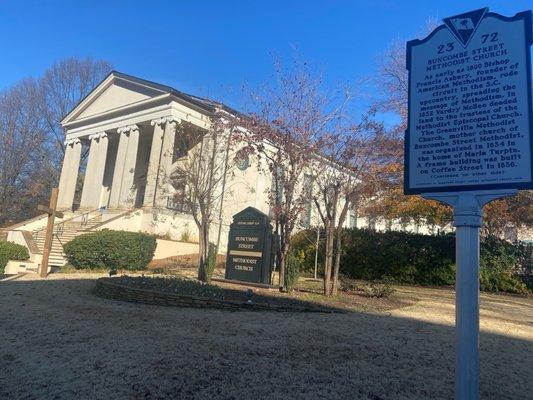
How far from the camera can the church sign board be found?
41.1ft

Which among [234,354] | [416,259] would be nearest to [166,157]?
[416,259]

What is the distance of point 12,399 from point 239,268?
9.13 meters

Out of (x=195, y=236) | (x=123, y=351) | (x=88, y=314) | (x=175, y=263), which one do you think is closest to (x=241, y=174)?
(x=195, y=236)

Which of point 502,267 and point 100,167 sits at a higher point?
point 100,167

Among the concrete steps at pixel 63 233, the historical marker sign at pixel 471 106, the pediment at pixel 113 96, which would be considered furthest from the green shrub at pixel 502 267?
the pediment at pixel 113 96

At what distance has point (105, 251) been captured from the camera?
17047 millimetres

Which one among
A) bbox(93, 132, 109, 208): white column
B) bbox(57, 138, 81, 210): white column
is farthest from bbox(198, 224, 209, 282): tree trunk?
bbox(57, 138, 81, 210): white column

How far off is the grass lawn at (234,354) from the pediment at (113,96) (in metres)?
23.1

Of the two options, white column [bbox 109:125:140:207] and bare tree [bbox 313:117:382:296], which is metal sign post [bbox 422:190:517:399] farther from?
white column [bbox 109:125:140:207]

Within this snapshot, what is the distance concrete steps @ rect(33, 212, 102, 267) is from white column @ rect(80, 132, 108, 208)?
111 inches

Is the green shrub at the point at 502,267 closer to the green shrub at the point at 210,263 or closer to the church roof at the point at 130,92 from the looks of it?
the green shrub at the point at 210,263

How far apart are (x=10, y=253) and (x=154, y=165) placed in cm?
934

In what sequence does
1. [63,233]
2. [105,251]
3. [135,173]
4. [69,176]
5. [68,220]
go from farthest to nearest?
1. [69,176]
2. [135,173]
3. [68,220]
4. [63,233]
5. [105,251]

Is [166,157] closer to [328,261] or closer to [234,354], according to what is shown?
[328,261]
